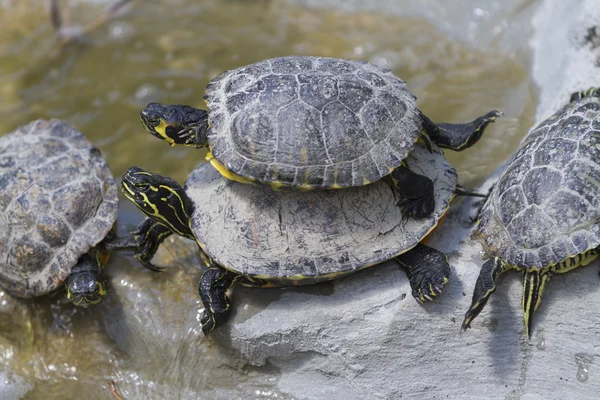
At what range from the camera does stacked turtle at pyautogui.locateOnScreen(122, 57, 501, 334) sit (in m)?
3.65

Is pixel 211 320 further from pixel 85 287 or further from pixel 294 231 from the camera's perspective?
pixel 85 287

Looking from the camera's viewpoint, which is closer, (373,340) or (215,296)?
(373,340)

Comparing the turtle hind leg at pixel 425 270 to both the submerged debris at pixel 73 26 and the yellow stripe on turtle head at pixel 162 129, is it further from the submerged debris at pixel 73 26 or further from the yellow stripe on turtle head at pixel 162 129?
the submerged debris at pixel 73 26

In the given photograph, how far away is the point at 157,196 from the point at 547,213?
2499 mm

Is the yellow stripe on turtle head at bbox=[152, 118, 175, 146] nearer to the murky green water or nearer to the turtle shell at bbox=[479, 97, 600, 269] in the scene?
the murky green water

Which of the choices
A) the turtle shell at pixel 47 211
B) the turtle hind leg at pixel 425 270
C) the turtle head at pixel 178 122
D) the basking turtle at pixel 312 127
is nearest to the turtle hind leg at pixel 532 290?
the turtle hind leg at pixel 425 270

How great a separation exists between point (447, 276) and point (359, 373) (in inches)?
35.7

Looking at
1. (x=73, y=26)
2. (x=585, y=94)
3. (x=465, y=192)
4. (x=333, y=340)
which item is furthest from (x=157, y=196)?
(x=73, y=26)

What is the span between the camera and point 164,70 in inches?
286

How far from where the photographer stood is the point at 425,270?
3.82 meters

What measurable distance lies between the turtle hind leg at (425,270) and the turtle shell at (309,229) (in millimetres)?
136

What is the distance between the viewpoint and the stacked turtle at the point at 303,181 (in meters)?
3.65

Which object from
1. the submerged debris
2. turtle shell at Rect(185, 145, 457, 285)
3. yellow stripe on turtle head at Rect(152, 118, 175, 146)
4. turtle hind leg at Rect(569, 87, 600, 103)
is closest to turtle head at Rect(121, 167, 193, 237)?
turtle shell at Rect(185, 145, 457, 285)

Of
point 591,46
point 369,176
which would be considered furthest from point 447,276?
point 591,46
